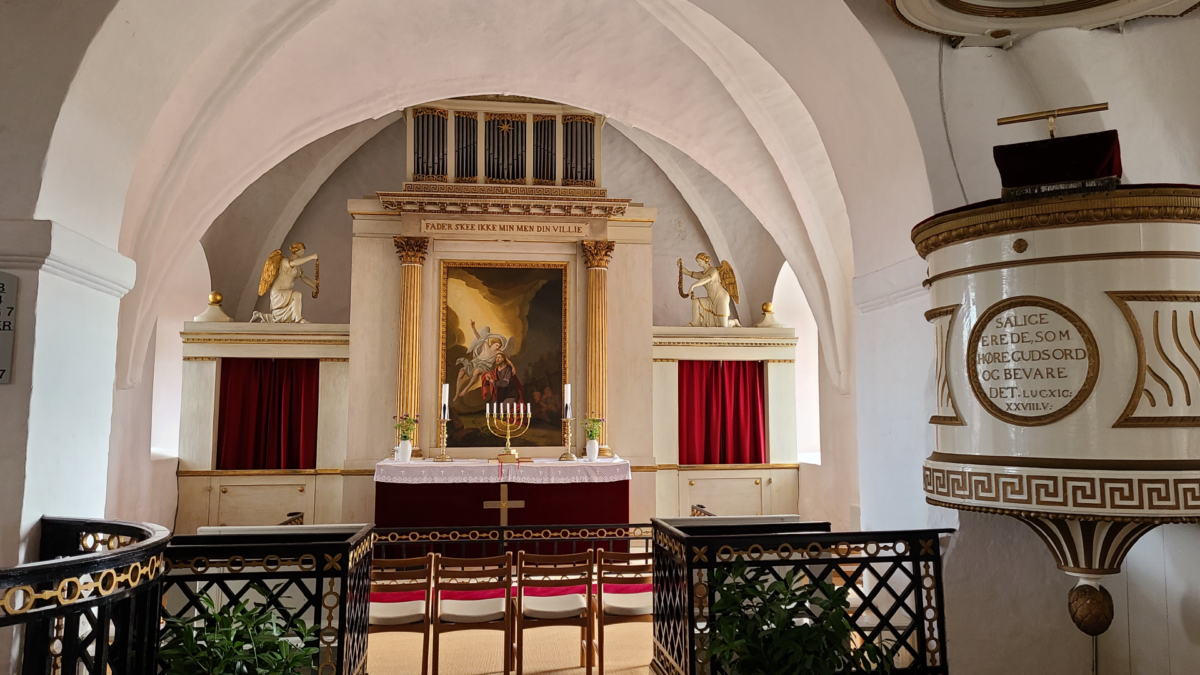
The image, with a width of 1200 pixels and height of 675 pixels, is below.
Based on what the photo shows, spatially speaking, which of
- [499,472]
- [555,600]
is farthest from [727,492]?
[555,600]

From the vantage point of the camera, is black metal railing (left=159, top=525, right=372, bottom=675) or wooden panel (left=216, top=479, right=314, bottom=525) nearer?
black metal railing (left=159, top=525, right=372, bottom=675)

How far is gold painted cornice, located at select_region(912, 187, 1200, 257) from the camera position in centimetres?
275

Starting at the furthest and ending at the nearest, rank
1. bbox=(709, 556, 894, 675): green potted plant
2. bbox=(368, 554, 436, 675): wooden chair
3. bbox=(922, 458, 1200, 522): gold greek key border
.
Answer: bbox=(368, 554, 436, 675): wooden chair → bbox=(709, 556, 894, 675): green potted plant → bbox=(922, 458, 1200, 522): gold greek key border

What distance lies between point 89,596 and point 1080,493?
3.23 meters

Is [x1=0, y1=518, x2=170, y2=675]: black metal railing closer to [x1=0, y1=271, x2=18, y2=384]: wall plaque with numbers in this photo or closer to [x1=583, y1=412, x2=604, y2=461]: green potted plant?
[x1=0, y1=271, x2=18, y2=384]: wall plaque with numbers

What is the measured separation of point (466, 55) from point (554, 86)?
0.88 m

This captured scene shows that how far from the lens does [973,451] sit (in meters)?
3.05

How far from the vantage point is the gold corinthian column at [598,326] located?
396 inches

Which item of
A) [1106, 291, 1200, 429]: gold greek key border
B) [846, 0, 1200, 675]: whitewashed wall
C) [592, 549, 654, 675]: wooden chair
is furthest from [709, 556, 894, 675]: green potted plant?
[1106, 291, 1200, 429]: gold greek key border

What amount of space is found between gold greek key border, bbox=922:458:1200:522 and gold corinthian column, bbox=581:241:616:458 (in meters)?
7.12

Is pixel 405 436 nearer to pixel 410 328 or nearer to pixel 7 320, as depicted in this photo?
pixel 410 328

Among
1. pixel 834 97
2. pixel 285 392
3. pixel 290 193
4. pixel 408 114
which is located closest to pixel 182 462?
pixel 285 392

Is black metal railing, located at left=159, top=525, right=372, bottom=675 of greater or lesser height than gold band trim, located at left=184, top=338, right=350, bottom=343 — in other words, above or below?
below

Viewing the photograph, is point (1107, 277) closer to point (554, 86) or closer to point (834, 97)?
point (834, 97)
